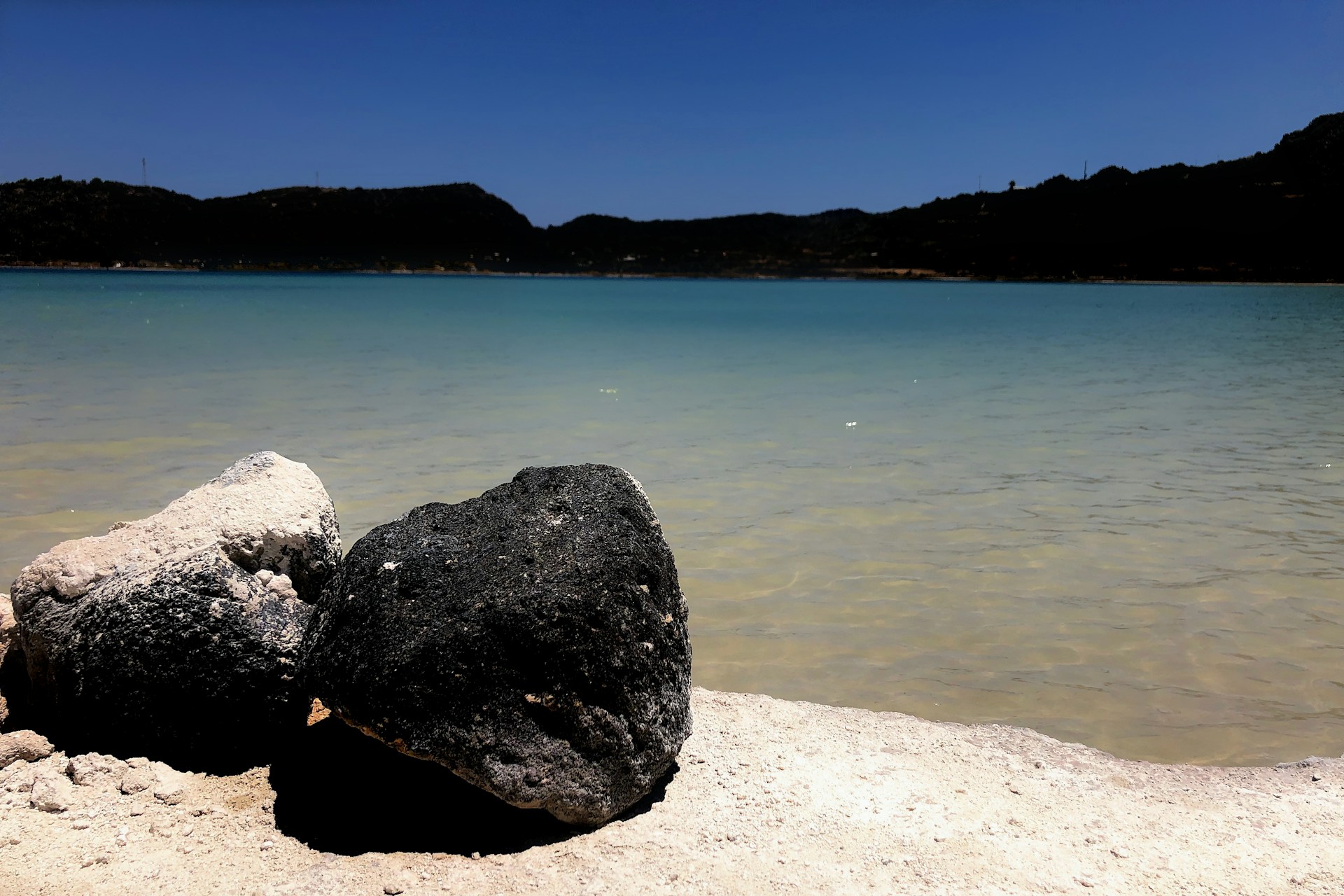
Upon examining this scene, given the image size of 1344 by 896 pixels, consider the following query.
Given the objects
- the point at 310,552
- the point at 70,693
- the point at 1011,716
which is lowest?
the point at 1011,716

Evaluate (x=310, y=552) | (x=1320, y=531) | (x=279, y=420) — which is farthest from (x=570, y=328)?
(x=310, y=552)

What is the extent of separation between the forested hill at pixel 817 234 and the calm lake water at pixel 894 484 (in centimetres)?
7821

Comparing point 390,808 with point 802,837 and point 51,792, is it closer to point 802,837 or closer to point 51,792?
point 51,792

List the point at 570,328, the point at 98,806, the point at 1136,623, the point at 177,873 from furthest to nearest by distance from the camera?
the point at 570,328 < the point at 1136,623 < the point at 98,806 < the point at 177,873

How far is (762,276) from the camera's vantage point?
5374 inches

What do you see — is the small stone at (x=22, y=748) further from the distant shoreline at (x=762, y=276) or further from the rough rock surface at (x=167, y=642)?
the distant shoreline at (x=762, y=276)

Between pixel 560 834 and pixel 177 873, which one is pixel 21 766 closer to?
pixel 177 873

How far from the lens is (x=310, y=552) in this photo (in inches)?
119

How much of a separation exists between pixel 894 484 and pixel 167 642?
5349 millimetres

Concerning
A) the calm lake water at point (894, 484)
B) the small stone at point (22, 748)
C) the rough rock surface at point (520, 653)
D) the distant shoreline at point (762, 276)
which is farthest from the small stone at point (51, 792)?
the distant shoreline at point (762, 276)

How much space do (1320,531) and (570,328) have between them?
2143 centimetres

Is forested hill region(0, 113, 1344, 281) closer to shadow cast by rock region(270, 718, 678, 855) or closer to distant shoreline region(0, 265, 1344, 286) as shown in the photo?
distant shoreline region(0, 265, 1344, 286)

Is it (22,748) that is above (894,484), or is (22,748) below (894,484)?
above

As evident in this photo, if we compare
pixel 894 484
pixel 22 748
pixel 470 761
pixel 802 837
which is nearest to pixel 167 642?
pixel 22 748
